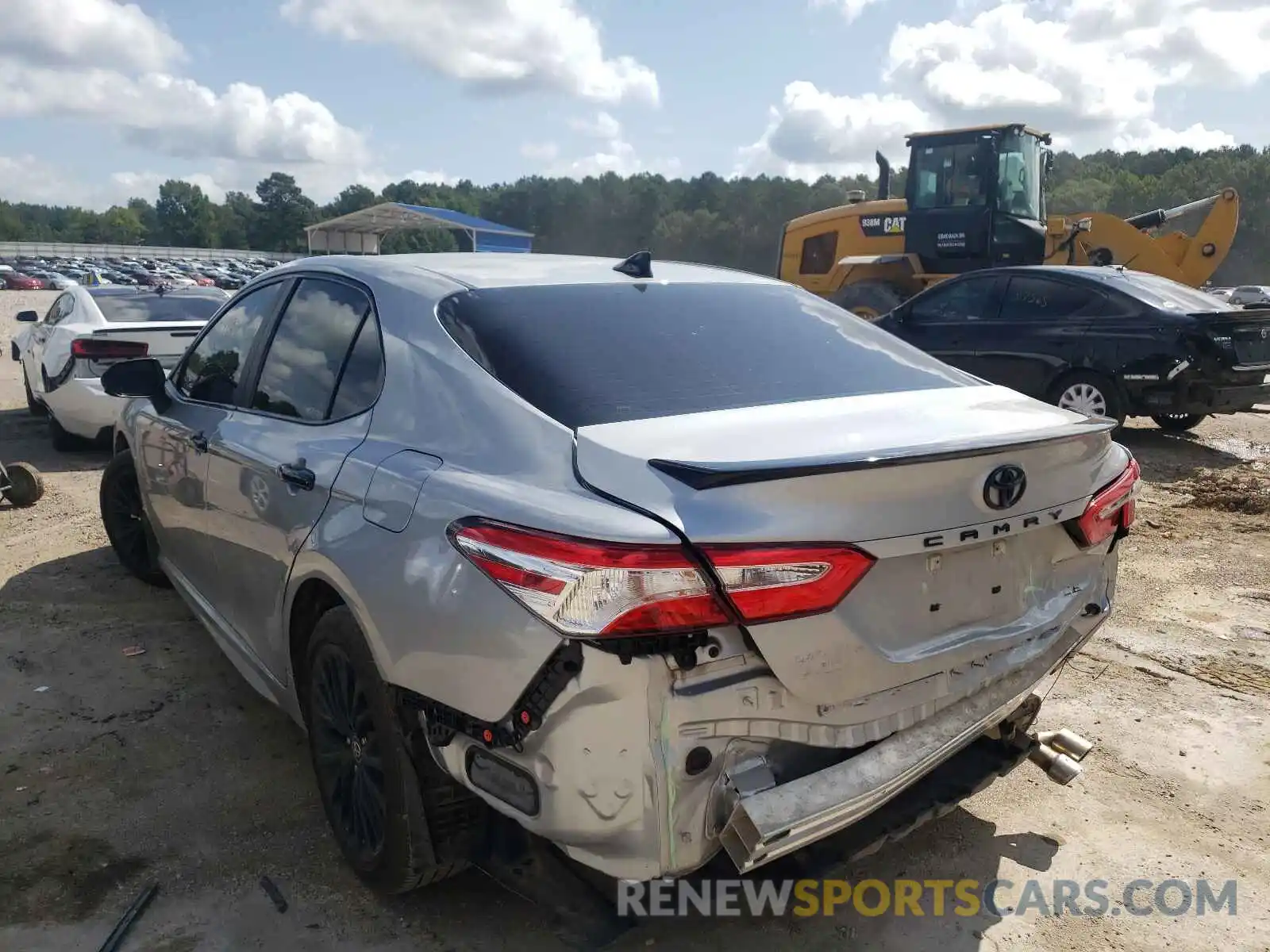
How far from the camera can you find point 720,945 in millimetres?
2512

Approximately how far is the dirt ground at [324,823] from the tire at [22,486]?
1.88m

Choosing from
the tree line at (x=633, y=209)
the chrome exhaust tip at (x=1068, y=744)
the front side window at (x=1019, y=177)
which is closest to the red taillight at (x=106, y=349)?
the chrome exhaust tip at (x=1068, y=744)

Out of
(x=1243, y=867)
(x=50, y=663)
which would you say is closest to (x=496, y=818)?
(x=1243, y=867)

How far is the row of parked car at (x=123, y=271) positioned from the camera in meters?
52.1

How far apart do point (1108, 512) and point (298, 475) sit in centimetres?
223

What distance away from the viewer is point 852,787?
80.8 inches

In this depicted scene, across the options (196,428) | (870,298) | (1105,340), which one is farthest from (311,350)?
(870,298)

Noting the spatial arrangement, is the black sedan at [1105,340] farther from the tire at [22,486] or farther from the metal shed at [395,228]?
the metal shed at [395,228]

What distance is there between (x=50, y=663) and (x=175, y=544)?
2.64ft

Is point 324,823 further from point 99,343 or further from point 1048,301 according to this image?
point 1048,301

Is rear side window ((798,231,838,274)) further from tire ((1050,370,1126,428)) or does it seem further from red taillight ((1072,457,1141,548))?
red taillight ((1072,457,1141,548))

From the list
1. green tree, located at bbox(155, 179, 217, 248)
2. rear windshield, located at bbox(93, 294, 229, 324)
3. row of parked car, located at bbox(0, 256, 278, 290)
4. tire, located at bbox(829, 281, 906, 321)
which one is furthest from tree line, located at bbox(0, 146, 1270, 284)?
rear windshield, located at bbox(93, 294, 229, 324)

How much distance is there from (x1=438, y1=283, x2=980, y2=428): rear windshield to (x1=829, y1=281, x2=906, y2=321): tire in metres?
10.4

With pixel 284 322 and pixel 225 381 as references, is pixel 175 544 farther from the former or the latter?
pixel 284 322
